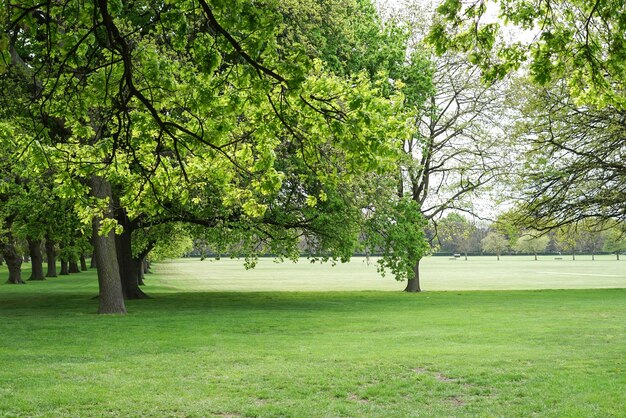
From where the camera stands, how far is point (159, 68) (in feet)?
32.3

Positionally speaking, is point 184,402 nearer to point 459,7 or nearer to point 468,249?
point 459,7

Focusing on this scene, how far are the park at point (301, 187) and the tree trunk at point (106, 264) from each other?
0.30 feet

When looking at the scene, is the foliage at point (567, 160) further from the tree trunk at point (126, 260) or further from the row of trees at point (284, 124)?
the tree trunk at point (126, 260)

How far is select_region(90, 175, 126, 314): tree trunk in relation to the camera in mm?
24156

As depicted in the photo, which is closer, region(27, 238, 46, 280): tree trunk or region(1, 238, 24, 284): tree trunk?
region(1, 238, 24, 284): tree trunk

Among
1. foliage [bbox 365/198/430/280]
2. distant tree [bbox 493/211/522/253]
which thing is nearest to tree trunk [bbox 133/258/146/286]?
foliage [bbox 365/198/430/280]

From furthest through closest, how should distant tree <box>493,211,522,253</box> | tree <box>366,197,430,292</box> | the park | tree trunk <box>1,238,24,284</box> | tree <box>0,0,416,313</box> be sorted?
tree trunk <box>1,238,24,284</box>
distant tree <box>493,211,522,253</box>
tree <box>366,197,430,292</box>
the park
tree <box>0,0,416,313</box>

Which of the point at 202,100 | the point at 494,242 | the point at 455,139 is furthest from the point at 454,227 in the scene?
the point at 494,242

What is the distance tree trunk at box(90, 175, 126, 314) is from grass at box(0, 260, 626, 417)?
2.52 feet

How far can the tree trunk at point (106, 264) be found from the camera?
24.2 meters

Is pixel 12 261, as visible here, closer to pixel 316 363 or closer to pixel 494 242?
pixel 316 363

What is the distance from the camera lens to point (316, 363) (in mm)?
14258

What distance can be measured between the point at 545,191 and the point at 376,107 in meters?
26.9

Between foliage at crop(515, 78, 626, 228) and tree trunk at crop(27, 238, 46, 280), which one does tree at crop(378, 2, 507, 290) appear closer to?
foliage at crop(515, 78, 626, 228)
